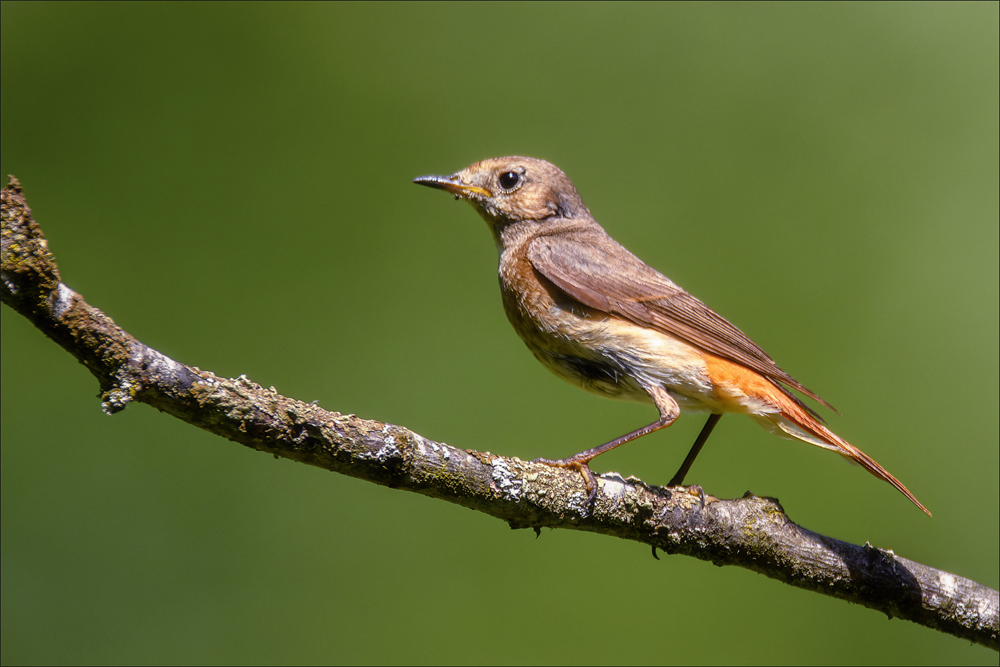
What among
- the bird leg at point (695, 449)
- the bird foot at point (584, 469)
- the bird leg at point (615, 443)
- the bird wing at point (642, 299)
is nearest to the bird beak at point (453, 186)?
the bird wing at point (642, 299)

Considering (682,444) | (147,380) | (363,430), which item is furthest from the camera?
(682,444)

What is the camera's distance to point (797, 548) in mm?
3244

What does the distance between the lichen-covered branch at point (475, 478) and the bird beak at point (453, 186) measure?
81.1 inches

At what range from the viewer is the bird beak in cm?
442

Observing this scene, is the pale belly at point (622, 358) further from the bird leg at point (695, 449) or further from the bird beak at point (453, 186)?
the bird beak at point (453, 186)

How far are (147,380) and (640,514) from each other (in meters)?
1.85

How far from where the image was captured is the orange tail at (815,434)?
3.50 m

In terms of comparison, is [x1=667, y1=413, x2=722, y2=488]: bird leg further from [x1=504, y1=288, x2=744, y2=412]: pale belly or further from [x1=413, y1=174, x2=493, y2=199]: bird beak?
[x1=413, y1=174, x2=493, y2=199]: bird beak

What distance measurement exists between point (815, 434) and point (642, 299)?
1024 mm

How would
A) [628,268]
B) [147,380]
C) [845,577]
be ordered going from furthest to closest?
[628,268] < [845,577] < [147,380]

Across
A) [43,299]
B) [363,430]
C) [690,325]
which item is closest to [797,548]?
[690,325]

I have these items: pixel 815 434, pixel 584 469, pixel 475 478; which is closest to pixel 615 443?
pixel 584 469

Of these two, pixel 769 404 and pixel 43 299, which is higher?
pixel 769 404

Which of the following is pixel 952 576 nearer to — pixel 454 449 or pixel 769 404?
pixel 769 404
